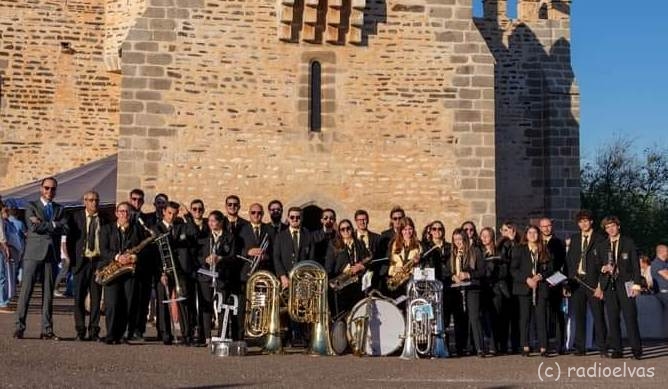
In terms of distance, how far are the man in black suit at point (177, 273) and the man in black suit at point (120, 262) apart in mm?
331

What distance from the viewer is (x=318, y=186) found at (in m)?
16.3

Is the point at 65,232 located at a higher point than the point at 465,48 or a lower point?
lower

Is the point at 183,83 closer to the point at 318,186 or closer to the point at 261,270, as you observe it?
the point at 318,186

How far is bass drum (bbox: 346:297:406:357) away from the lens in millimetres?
11250

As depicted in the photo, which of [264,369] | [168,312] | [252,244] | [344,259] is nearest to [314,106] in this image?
[252,244]

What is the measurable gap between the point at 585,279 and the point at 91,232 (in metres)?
5.75

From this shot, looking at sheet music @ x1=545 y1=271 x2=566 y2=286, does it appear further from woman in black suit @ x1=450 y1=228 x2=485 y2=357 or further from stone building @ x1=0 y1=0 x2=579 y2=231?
stone building @ x1=0 y1=0 x2=579 y2=231

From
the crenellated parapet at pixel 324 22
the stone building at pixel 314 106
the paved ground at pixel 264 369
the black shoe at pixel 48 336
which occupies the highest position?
the crenellated parapet at pixel 324 22

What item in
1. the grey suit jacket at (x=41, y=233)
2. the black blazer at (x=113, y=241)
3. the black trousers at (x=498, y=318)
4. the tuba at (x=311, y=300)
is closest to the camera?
the grey suit jacket at (x=41, y=233)

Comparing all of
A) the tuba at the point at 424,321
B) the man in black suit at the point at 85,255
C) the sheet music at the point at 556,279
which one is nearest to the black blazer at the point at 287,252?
the tuba at the point at 424,321

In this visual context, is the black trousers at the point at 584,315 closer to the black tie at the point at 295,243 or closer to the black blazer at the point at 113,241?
the black tie at the point at 295,243

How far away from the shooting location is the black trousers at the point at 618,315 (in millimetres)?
11367

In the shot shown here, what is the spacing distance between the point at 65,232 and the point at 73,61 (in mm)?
12056

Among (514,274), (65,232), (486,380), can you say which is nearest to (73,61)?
(65,232)
